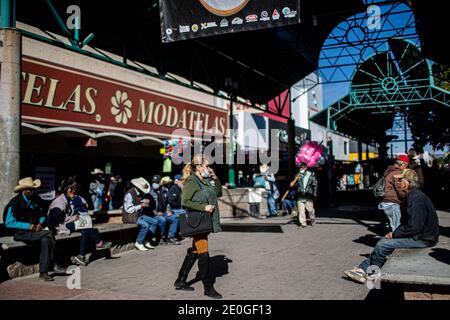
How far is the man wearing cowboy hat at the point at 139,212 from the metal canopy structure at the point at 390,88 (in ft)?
55.0

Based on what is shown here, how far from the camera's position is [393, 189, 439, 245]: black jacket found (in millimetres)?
5495

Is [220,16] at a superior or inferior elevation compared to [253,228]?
superior

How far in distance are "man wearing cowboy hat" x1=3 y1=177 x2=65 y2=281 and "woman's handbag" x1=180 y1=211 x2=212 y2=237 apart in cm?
246

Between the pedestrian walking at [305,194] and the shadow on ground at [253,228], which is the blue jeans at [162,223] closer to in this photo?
the shadow on ground at [253,228]

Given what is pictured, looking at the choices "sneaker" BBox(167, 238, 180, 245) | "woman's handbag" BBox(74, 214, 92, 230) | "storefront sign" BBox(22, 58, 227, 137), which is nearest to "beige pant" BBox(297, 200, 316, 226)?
"sneaker" BBox(167, 238, 180, 245)

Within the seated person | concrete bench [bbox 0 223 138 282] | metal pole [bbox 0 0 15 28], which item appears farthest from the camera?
the seated person

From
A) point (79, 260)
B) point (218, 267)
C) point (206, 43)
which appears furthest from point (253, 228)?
point (206, 43)

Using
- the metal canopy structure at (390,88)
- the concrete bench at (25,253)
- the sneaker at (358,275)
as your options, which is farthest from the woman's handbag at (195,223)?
the metal canopy structure at (390,88)

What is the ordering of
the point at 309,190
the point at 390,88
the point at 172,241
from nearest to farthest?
the point at 172,241
the point at 309,190
the point at 390,88

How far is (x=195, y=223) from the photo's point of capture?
5.54m

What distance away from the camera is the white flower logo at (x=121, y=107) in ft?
40.7

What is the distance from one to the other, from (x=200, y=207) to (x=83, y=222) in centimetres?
312

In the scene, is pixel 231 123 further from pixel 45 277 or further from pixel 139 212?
pixel 45 277

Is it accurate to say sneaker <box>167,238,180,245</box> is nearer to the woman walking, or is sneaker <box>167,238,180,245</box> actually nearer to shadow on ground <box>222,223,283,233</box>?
shadow on ground <box>222,223,283,233</box>
